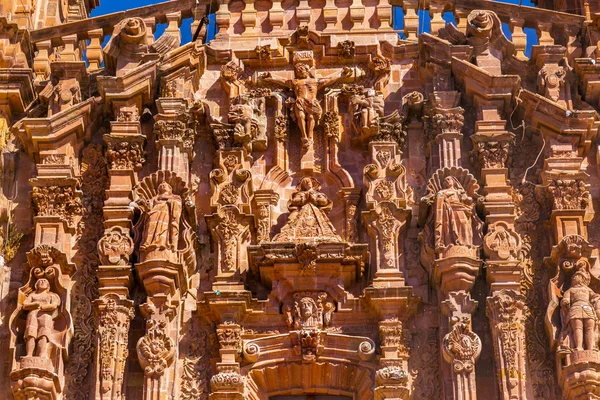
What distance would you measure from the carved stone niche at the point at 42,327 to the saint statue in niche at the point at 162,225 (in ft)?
3.78

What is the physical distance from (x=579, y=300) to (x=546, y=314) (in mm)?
493

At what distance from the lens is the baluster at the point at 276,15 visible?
27.3 metres

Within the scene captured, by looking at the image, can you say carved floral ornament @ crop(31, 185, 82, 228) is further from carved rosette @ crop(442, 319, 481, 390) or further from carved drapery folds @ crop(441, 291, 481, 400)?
carved rosette @ crop(442, 319, 481, 390)

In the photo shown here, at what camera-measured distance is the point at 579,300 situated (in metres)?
23.5

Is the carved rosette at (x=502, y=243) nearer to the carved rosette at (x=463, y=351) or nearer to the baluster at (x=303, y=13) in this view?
the carved rosette at (x=463, y=351)

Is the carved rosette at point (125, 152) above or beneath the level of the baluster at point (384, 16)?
beneath

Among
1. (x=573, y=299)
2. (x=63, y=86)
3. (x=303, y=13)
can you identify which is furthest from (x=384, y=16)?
(x=573, y=299)

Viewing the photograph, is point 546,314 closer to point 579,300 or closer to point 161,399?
point 579,300

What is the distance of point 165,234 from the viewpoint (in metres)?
24.4

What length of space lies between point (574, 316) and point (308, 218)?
4.01 meters

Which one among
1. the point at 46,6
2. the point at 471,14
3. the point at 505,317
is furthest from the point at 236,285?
the point at 46,6

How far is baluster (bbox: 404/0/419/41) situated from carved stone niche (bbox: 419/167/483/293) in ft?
9.93

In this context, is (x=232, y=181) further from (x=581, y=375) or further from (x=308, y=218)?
(x=581, y=375)

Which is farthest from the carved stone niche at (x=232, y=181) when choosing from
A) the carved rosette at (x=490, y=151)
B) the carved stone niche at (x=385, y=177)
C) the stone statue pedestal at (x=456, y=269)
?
the carved rosette at (x=490, y=151)
